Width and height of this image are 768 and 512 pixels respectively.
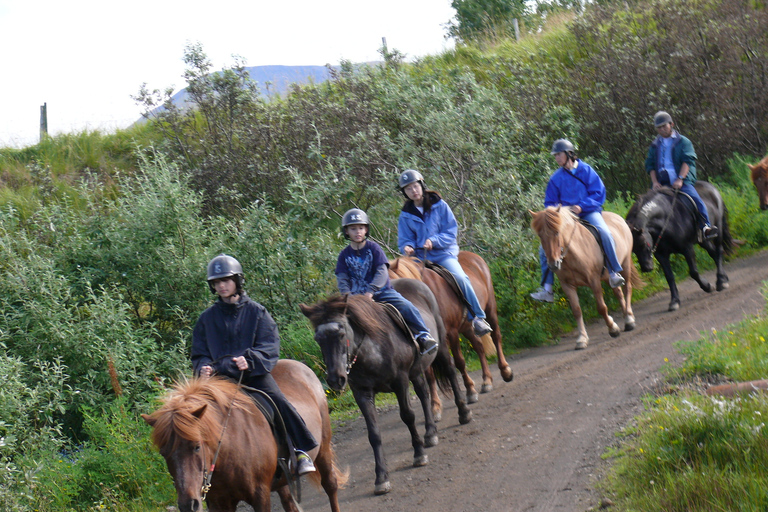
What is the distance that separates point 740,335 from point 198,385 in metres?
5.76

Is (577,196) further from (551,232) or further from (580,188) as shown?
(551,232)

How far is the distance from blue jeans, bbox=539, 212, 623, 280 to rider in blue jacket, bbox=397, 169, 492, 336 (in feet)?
6.74

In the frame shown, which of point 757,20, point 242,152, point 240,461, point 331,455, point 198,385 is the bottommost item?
point 331,455

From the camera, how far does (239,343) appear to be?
555 cm

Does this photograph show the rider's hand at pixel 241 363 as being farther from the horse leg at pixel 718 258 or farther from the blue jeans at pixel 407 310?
the horse leg at pixel 718 258

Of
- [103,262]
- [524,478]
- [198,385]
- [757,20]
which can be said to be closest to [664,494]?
[524,478]

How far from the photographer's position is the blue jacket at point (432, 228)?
8742 millimetres

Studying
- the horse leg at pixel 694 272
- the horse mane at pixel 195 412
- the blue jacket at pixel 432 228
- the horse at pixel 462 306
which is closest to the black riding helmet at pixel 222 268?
the horse mane at pixel 195 412

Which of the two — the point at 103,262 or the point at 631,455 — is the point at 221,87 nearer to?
the point at 103,262

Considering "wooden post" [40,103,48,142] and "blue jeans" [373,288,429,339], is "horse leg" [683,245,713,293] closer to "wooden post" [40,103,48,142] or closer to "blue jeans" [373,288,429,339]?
"blue jeans" [373,288,429,339]

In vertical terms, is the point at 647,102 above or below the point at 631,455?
above

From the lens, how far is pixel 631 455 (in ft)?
17.9

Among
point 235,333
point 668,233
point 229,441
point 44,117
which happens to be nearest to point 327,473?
point 229,441

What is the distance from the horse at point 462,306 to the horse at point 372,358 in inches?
Answer: 33.9
